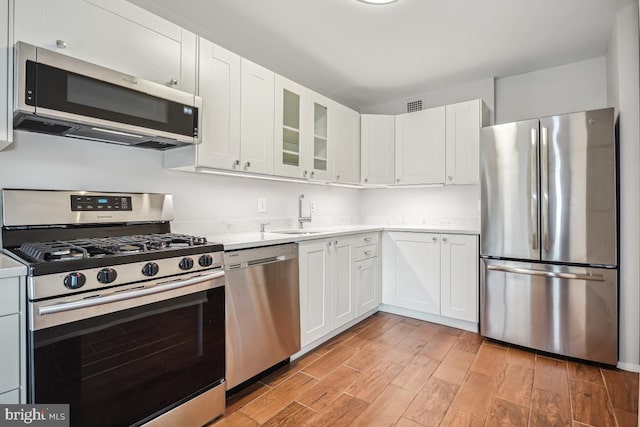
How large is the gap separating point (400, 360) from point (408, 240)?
4.02 ft

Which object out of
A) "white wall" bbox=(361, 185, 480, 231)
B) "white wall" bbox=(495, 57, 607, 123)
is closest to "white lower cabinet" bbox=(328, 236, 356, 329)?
"white wall" bbox=(361, 185, 480, 231)

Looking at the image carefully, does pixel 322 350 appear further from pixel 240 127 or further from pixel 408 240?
pixel 240 127

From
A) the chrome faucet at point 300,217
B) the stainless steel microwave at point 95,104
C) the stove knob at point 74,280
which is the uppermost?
the stainless steel microwave at point 95,104

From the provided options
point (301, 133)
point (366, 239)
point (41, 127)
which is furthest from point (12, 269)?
point (366, 239)

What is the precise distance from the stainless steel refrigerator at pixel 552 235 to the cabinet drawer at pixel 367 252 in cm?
97

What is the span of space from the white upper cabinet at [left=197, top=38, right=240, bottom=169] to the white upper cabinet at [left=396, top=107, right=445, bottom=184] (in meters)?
2.00

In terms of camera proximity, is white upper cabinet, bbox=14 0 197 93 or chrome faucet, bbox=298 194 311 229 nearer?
white upper cabinet, bbox=14 0 197 93

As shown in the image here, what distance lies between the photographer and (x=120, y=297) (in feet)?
4.36

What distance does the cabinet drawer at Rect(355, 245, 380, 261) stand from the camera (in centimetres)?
302

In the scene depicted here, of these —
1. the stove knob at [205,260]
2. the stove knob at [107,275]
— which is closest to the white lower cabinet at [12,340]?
the stove knob at [107,275]

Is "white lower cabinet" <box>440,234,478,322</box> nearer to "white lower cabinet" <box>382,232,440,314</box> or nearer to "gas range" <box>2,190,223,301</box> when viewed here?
"white lower cabinet" <box>382,232,440,314</box>

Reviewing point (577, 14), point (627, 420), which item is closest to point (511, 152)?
point (577, 14)

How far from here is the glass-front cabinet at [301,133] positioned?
2580 mm

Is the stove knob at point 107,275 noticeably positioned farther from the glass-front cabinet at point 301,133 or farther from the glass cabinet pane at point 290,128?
the glass cabinet pane at point 290,128
